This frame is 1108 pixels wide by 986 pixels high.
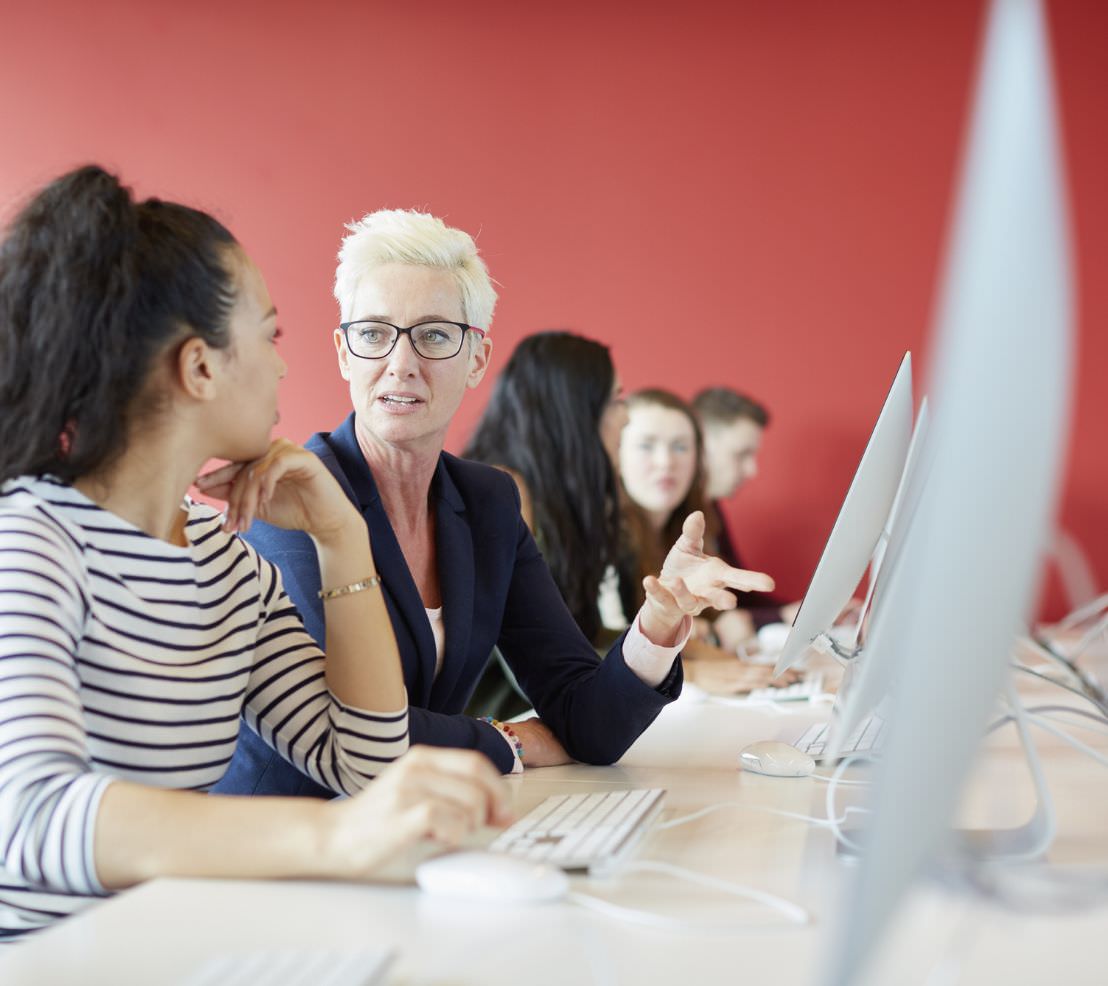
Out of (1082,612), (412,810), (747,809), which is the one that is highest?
(1082,612)

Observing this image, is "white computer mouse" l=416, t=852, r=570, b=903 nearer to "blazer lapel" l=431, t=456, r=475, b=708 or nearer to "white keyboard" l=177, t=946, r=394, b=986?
"white keyboard" l=177, t=946, r=394, b=986

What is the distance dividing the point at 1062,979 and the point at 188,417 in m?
0.78

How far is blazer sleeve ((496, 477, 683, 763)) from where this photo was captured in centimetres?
148

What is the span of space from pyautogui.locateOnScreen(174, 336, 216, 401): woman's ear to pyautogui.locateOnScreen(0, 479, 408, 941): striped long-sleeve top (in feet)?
0.41

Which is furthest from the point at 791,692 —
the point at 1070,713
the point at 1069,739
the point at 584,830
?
the point at 584,830

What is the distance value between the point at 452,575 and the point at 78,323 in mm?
663

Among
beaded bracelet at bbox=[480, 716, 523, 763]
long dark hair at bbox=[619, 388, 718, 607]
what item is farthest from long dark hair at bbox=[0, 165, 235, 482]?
long dark hair at bbox=[619, 388, 718, 607]

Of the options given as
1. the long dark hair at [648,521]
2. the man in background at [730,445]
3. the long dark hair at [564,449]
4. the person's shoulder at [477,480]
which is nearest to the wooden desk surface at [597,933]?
the person's shoulder at [477,480]

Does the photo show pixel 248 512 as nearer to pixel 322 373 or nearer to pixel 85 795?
pixel 85 795

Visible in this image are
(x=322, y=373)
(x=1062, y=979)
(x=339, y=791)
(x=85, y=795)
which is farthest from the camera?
(x=322, y=373)

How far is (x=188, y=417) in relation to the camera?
3.58 feet

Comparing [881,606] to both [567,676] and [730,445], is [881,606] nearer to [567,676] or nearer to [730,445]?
[567,676]

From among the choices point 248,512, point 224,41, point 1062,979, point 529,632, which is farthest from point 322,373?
point 1062,979

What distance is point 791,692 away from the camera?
212 cm
